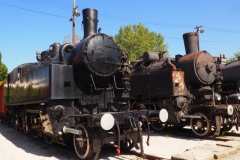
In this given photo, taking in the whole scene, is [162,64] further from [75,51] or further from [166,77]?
[75,51]

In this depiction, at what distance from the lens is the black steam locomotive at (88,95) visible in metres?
5.12

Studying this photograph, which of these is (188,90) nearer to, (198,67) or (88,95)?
(198,67)

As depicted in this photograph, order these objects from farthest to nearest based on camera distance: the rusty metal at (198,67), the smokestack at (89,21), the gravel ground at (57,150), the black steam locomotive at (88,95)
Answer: the rusty metal at (198,67), the smokestack at (89,21), the gravel ground at (57,150), the black steam locomotive at (88,95)

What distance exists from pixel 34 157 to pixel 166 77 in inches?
199

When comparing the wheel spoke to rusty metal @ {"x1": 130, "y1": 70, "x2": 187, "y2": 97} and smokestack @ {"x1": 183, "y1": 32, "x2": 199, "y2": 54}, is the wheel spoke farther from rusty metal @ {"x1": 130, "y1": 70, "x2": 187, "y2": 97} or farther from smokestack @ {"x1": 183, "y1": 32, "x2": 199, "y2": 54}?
smokestack @ {"x1": 183, "y1": 32, "x2": 199, "y2": 54}

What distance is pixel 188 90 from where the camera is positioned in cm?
890

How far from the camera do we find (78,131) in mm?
4879

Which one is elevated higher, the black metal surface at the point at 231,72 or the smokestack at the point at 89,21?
the smokestack at the point at 89,21

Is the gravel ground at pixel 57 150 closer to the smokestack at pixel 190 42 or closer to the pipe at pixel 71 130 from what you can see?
the pipe at pixel 71 130

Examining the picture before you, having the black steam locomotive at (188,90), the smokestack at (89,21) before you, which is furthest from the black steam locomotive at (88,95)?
the black steam locomotive at (188,90)

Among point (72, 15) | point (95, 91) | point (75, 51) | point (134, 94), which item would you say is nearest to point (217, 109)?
point (134, 94)

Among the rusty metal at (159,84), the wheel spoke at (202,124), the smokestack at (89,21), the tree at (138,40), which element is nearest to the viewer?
the smokestack at (89,21)

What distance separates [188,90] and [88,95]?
433 centimetres

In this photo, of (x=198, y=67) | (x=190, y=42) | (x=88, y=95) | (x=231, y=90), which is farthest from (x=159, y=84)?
(x=88, y=95)
